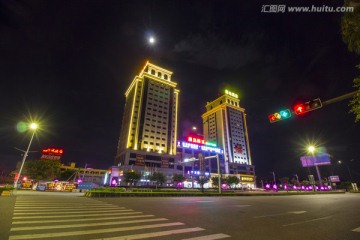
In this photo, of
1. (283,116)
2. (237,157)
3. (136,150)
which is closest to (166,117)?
(136,150)

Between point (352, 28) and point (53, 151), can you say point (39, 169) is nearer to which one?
point (53, 151)

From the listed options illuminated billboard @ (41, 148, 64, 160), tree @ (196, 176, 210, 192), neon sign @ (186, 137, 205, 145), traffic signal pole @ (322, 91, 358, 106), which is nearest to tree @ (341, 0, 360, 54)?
traffic signal pole @ (322, 91, 358, 106)

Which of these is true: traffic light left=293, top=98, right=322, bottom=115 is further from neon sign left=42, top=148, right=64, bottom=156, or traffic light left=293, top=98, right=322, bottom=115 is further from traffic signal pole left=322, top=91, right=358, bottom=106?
neon sign left=42, top=148, right=64, bottom=156

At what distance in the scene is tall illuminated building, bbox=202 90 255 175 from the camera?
11281cm

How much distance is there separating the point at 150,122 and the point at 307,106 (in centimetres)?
8256

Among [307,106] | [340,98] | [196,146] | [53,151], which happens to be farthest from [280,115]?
[53,151]

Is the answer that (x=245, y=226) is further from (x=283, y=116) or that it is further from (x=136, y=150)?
(x=136, y=150)

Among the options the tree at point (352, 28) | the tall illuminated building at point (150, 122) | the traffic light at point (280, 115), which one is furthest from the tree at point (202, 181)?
the tree at point (352, 28)

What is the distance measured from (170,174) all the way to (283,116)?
76550 mm

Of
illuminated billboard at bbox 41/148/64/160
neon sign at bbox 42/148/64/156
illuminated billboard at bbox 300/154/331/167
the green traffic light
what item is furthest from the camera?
neon sign at bbox 42/148/64/156

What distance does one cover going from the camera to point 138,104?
9112 centimetres

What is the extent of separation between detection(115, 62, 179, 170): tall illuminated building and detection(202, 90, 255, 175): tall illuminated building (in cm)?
3908

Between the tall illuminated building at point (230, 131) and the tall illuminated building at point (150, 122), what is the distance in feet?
128

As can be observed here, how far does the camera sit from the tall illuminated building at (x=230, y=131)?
112812 millimetres
